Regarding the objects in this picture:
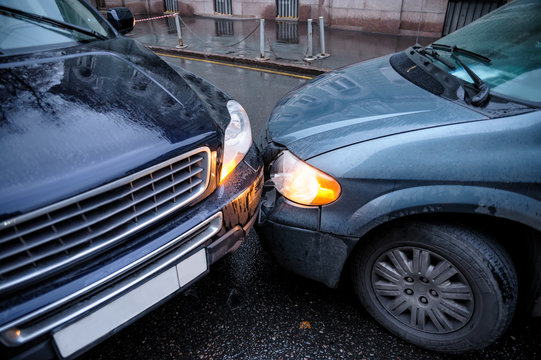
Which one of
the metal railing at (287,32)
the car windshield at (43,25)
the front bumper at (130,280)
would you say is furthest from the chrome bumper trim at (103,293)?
the metal railing at (287,32)

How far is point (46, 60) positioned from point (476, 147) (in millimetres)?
2132

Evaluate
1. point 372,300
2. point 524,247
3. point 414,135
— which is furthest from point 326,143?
point 524,247

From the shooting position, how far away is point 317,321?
6.77 ft

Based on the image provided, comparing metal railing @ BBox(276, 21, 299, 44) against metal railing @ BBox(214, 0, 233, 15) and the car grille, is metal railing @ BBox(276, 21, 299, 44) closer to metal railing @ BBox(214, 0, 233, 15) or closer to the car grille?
metal railing @ BBox(214, 0, 233, 15)

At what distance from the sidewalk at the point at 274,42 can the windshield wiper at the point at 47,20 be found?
4.79 m

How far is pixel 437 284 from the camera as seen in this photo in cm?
176

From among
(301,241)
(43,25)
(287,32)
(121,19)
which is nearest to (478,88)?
(301,241)

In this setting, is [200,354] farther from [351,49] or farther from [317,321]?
[351,49]

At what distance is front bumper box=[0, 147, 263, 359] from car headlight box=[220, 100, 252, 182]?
0.14 feet

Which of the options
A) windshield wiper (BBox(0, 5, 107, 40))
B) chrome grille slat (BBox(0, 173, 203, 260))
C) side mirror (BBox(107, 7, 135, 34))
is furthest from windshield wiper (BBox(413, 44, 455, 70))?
side mirror (BBox(107, 7, 135, 34))

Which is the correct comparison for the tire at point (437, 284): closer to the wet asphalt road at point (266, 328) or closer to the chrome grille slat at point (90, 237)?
the wet asphalt road at point (266, 328)

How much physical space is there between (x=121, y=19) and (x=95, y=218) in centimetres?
263

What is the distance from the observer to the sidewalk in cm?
783

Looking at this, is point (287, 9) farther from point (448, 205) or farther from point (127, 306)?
point (127, 306)
